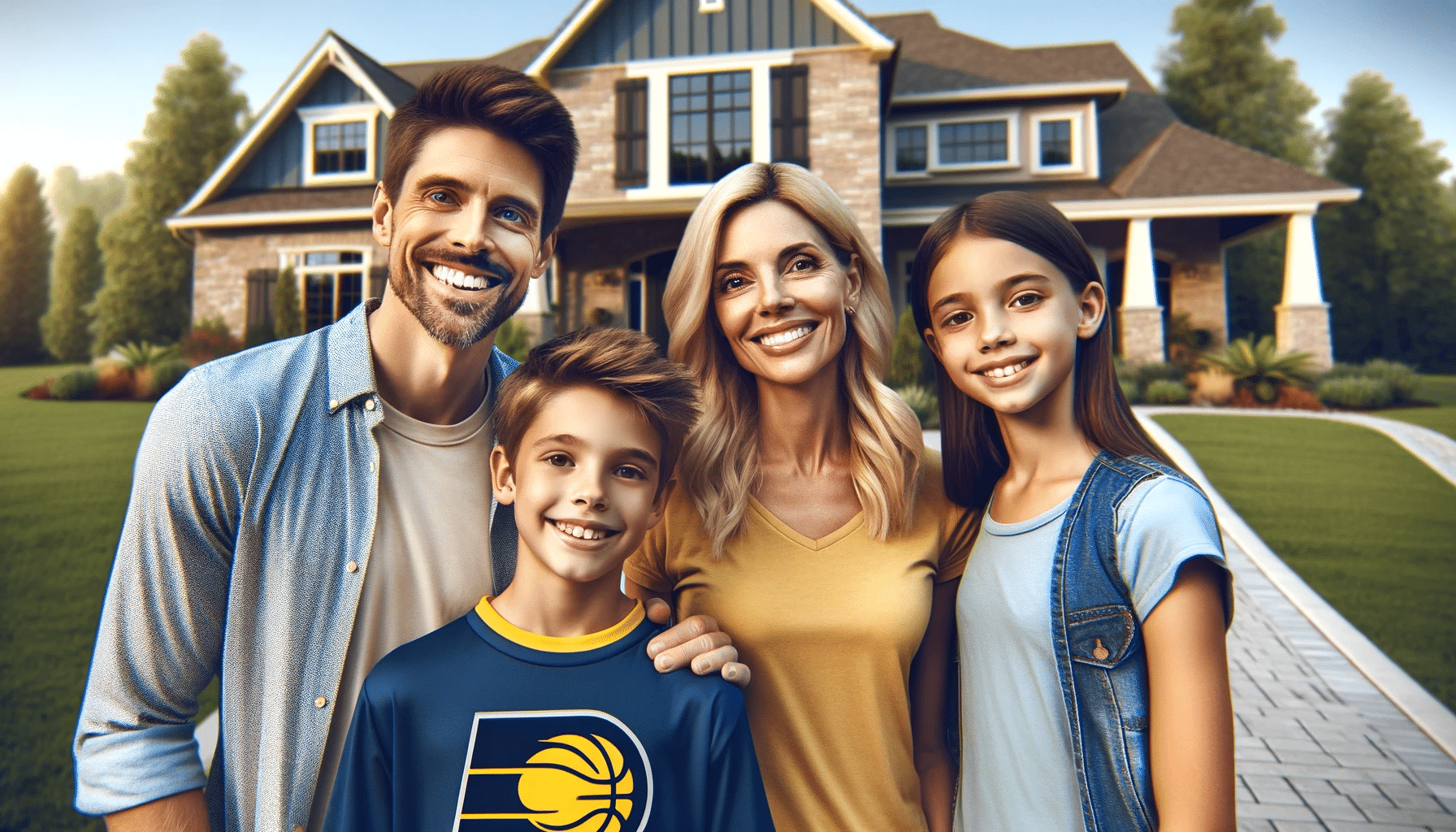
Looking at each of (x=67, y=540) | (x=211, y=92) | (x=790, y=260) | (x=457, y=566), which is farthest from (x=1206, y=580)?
(x=211, y=92)

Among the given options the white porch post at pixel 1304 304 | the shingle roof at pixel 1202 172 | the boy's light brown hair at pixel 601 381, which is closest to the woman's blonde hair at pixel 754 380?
the boy's light brown hair at pixel 601 381

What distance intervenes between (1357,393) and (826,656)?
54.8ft

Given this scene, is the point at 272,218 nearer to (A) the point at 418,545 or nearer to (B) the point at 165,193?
(B) the point at 165,193

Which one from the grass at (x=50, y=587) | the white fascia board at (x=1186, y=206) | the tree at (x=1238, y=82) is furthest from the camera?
the tree at (x=1238, y=82)

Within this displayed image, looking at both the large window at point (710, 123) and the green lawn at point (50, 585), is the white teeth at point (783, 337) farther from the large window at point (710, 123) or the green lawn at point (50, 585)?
the large window at point (710, 123)

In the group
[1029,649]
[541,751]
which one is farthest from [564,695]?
[1029,649]

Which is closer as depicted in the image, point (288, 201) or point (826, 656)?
point (826, 656)

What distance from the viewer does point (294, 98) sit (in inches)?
727

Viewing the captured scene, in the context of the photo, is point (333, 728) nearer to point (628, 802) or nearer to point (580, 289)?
point (628, 802)

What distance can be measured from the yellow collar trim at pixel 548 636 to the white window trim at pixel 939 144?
60.4 feet

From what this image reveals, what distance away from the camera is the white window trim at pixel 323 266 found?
1828 centimetres

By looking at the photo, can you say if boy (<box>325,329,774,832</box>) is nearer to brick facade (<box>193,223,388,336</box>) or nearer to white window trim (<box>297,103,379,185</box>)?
brick facade (<box>193,223,388,336</box>)

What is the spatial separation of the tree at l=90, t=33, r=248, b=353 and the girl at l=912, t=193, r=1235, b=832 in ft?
104

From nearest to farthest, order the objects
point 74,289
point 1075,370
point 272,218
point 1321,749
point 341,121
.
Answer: point 1075,370
point 1321,749
point 272,218
point 341,121
point 74,289
